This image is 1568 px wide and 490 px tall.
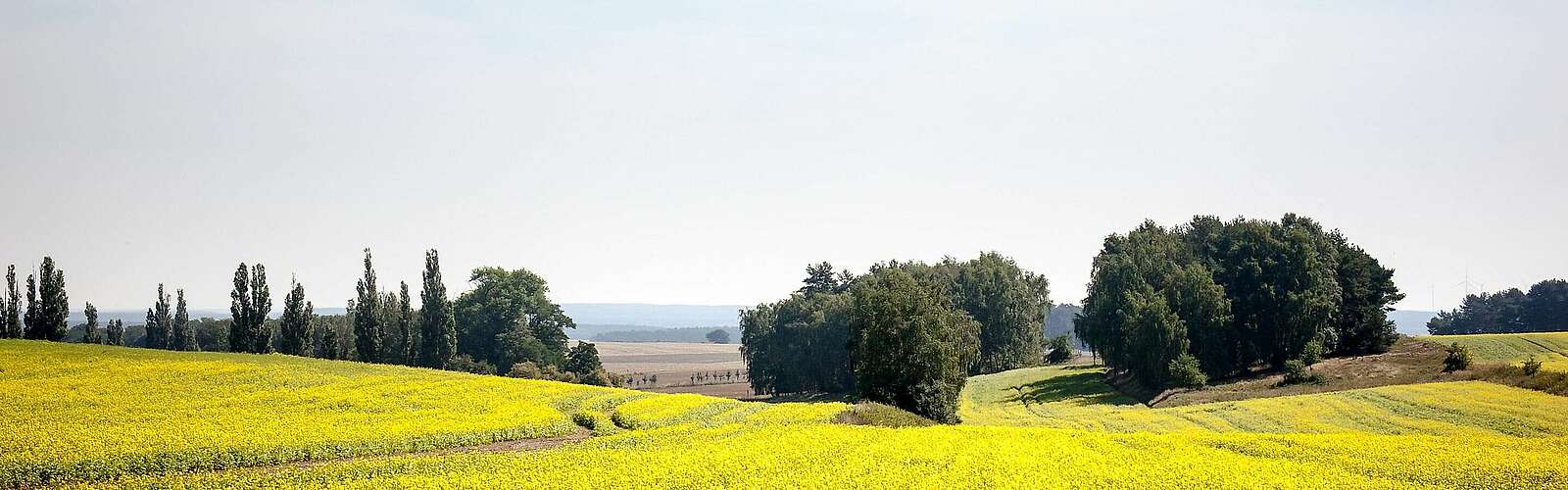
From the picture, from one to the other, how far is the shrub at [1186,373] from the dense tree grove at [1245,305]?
0.40ft

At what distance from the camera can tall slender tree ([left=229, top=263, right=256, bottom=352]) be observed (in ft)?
317

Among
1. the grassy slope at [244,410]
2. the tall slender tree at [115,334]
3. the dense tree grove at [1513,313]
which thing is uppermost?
the tall slender tree at [115,334]

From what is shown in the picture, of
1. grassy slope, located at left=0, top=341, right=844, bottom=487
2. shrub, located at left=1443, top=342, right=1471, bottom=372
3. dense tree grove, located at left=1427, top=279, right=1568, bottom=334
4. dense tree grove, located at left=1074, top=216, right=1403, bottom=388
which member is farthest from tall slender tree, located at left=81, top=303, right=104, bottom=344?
dense tree grove, located at left=1427, top=279, right=1568, bottom=334

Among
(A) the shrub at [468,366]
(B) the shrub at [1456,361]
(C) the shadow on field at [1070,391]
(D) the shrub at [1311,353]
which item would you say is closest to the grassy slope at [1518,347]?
(B) the shrub at [1456,361]

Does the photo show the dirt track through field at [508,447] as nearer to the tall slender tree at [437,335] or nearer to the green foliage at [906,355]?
the green foliage at [906,355]

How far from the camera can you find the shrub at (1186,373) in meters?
77.5

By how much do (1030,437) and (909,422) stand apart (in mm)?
8239

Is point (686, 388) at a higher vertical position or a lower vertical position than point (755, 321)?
lower

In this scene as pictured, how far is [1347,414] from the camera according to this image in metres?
55.2

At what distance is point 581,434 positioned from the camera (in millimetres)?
40938

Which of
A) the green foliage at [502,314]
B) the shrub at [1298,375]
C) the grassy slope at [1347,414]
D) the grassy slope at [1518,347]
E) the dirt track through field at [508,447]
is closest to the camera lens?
the dirt track through field at [508,447]

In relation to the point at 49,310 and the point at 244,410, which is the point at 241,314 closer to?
the point at 49,310

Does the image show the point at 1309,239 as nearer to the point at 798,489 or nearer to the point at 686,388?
the point at 798,489

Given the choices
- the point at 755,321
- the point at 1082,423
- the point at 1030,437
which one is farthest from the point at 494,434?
the point at 755,321
